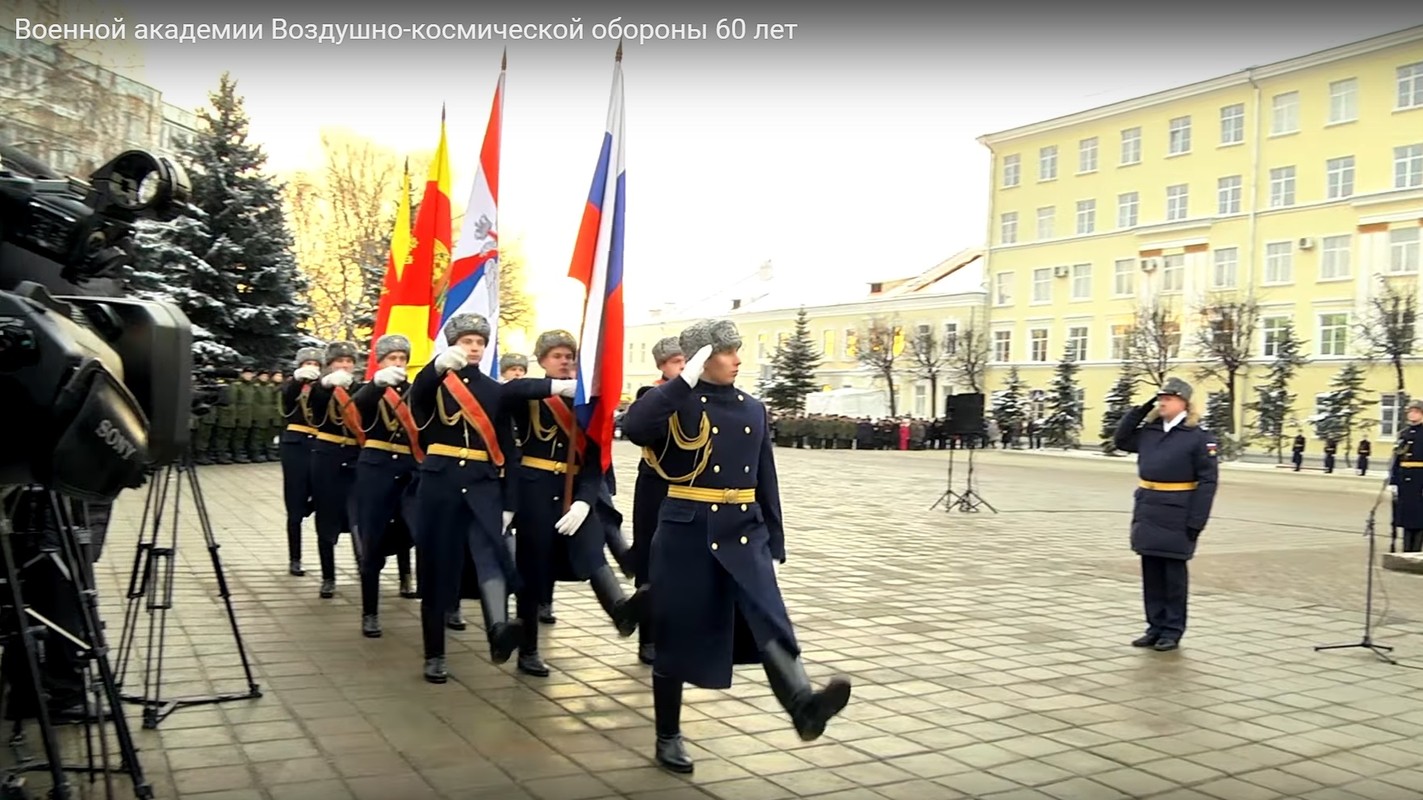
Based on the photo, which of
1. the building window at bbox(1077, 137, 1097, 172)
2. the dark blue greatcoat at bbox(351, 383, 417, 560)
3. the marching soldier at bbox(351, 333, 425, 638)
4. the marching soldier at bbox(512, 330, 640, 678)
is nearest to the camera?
the marching soldier at bbox(512, 330, 640, 678)

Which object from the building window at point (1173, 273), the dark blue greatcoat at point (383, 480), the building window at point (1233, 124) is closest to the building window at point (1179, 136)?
the building window at point (1233, 124)

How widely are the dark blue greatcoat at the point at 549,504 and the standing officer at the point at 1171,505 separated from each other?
13.0 feet

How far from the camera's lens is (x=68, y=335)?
300 centimetres

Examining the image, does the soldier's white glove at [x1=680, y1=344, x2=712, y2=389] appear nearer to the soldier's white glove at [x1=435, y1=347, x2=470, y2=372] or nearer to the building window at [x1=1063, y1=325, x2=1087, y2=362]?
the soldier's white glove at [x1=435, y1=347, x2=470, y2=372]

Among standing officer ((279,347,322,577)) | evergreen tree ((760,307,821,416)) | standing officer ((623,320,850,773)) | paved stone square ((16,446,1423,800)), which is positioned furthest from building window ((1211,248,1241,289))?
standing officer ((623,320,850,773))

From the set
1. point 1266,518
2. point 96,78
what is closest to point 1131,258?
point 1266,518

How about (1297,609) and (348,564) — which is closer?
(1297,609)

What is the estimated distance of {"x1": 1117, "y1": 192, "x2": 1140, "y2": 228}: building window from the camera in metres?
54.1

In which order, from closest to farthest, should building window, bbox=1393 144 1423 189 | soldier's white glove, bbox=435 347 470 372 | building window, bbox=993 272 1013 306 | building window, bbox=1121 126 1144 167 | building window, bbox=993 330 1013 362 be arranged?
soldier's white glove, bbox=435 347 470 372, building window, bbox=1393 144 1423 189, building window, bbox=1121 126 1144 167, building window, bbox=993 330 1013 362, building window, bbox=993 272 1013 306

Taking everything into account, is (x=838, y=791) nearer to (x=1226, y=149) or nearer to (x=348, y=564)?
(x=348, y=564)

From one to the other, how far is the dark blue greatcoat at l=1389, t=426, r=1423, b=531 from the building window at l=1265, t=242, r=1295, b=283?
121 ft

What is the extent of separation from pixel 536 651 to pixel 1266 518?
16543 mm

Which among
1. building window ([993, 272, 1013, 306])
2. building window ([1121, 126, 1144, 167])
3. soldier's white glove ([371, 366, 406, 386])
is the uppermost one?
building window ([1121, 126, 1144, 167])

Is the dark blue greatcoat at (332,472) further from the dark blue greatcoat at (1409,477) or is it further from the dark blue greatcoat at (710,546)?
the dark blue greatcoat at (1409,477)
